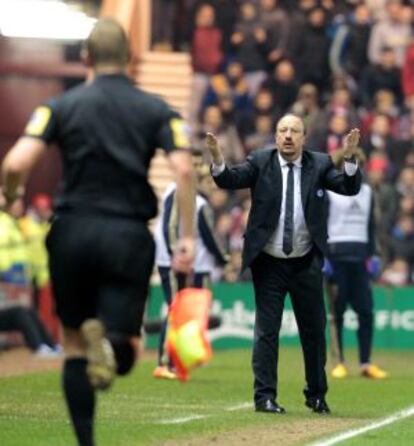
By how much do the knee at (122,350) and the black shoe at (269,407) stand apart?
433 centimetres

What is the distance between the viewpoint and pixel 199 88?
27.5 metres

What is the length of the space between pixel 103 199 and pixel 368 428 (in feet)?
12.2

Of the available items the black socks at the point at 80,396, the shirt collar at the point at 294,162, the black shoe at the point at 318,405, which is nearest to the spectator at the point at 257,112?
the shirt collar at the point at 294,162

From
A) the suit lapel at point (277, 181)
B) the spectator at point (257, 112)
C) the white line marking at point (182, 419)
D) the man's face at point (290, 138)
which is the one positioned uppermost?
the man's face at point (290, 138)

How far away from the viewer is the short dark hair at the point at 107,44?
31.4ft

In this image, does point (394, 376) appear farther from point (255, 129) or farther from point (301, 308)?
point (255, 129)

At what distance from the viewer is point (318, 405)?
46.2 feet

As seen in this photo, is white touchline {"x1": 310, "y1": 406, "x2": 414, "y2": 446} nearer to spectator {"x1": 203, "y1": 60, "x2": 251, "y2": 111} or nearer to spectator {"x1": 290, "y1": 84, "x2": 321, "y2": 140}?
spectator {"x1": 290, "y1": 84, "x2": 321, "y2": 140}

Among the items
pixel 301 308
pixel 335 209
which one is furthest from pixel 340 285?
pixel 301 308

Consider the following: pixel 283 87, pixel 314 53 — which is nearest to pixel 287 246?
pixel 283 87

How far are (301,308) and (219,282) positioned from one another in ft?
35.4

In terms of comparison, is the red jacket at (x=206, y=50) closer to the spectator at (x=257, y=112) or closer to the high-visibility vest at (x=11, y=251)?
the spectator at (x=257, y=112)

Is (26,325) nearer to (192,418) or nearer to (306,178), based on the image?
(306,178)

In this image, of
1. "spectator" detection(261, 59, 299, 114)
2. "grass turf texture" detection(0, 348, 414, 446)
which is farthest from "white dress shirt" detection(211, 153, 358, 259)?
"spectator" detection(261, 59, 299, 114)
